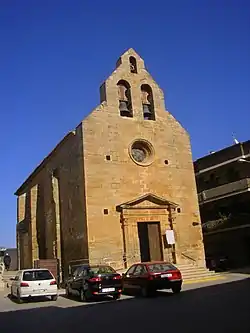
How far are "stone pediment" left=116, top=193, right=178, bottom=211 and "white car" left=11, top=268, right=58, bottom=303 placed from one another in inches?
298

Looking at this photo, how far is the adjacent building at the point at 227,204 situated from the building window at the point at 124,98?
873cm

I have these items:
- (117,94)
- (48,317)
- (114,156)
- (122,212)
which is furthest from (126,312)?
(117,94)

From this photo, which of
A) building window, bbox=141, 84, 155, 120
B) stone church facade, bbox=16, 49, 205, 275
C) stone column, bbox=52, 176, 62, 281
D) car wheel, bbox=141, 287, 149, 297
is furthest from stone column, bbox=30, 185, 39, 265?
car wheel, bbox=141, 287, 149, 297

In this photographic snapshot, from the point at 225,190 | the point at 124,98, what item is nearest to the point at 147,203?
the point at 124,98

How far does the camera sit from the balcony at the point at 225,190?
29.6m

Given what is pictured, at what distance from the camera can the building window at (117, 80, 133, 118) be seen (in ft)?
88.2

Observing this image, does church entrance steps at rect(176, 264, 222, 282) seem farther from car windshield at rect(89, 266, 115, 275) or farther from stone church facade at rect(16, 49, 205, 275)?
car windshield at rect(89, 266, 115, 275)

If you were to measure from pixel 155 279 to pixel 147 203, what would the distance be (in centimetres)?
963

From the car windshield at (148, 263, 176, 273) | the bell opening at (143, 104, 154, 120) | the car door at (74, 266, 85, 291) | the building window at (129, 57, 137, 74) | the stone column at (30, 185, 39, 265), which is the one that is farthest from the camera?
the stone column at (30, 185, 39, 265)

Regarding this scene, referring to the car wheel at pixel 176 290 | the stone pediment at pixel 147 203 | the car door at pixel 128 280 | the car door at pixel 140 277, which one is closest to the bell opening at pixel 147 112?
the stone pediment at pixel 147 203

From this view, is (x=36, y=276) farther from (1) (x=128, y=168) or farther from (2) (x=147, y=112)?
(2) (x=147, y=112)

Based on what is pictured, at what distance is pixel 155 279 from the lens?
15664 mm

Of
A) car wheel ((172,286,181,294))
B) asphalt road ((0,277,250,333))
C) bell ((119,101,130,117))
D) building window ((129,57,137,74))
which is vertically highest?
building window ((129,57,137,74))

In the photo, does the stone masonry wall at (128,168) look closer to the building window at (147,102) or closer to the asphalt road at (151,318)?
the building window at (147,102)
